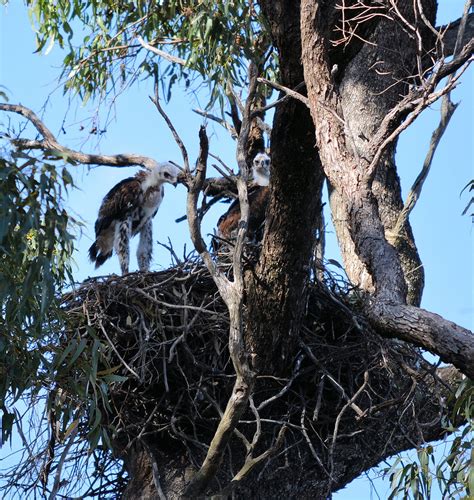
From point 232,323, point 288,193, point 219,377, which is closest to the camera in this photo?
point 232,323

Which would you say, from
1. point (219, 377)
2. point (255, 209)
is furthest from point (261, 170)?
point (219, 377)

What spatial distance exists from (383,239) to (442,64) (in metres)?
0.85

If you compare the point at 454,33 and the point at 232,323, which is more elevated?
the point at 454,33

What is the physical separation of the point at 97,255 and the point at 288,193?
158 inches

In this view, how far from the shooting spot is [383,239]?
16.0 ft

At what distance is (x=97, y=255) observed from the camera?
8898mm

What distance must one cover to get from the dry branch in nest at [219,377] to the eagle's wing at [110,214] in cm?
268

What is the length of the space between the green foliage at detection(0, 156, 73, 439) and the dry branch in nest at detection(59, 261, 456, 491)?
2.18 ft

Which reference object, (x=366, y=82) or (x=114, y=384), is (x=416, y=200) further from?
(x=114, y=384)

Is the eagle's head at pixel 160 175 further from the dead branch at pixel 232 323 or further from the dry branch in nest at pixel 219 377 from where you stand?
the dead branch at pixel 232 323

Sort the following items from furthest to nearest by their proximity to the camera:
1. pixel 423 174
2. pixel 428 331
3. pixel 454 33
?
pixel 454 33 < pixel 423 174 < pixel 428 331

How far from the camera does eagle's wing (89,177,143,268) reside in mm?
8828

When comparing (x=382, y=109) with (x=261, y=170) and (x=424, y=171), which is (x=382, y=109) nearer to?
(x=424, y=171)

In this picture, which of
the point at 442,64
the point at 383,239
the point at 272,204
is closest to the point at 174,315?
the point at 272,204
